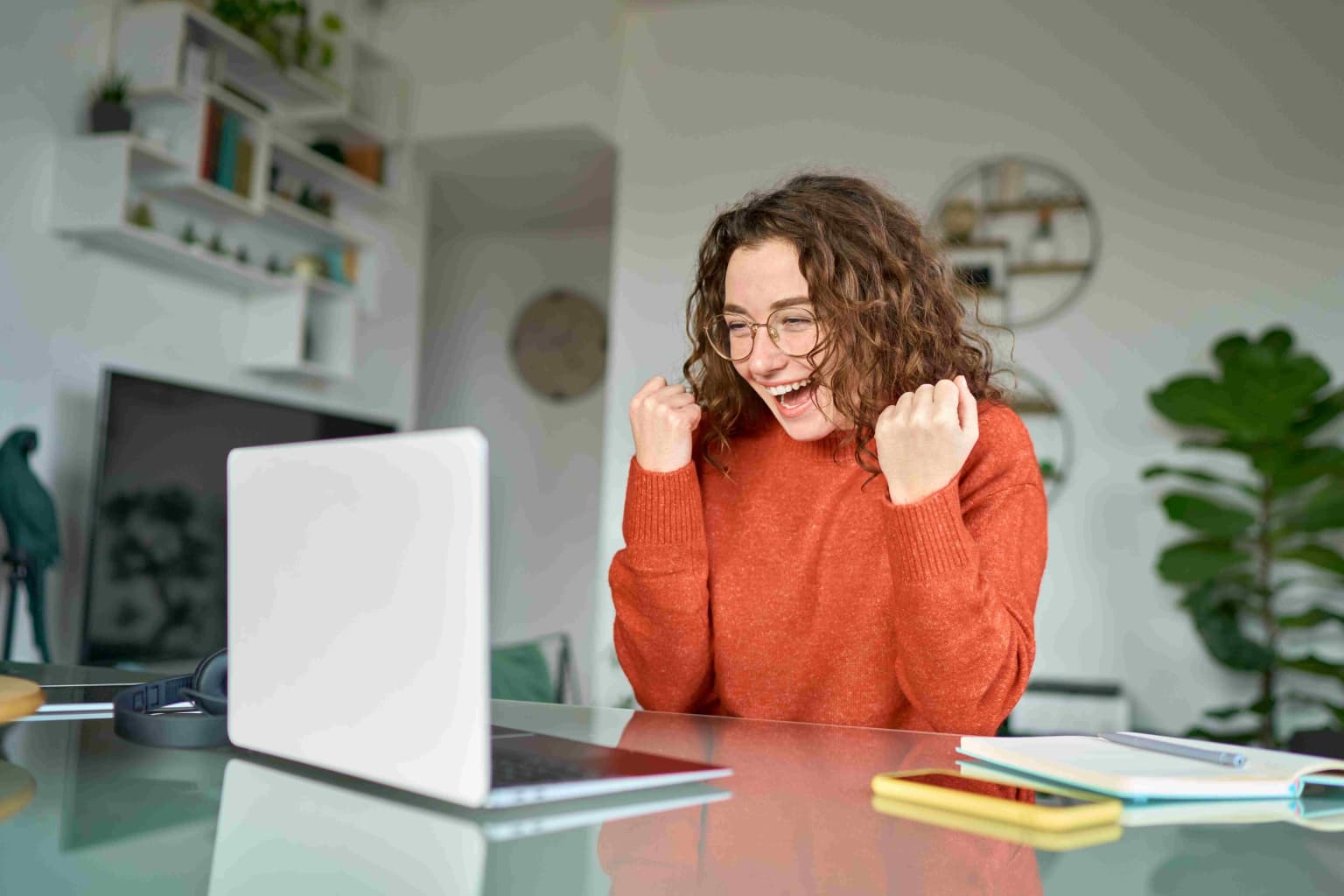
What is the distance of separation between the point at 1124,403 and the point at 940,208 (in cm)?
92

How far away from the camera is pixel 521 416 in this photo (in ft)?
19.4

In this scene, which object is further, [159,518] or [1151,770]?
[159,518]

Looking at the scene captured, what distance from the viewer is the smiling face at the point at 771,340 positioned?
1327mm

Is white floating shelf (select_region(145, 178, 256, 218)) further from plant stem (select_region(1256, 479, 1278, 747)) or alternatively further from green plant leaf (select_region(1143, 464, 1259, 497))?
plant stem (select_region(1256, 479, 1278, 747))

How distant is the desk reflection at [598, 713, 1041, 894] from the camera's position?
0.50m

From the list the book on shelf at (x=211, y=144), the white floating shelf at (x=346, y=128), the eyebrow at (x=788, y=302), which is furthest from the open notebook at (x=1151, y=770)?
the white floating shelf at (x=346, y=128)

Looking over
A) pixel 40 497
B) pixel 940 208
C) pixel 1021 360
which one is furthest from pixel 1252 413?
pixel 40 497

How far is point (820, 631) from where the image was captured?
1323mm

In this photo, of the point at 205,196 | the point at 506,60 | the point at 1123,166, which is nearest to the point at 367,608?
the point at 205,196

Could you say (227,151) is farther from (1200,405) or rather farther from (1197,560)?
(1197,560)

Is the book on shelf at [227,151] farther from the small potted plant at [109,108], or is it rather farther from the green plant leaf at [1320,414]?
the green plant leaf at [1320,414]

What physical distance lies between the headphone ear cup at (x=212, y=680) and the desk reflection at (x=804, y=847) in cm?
37

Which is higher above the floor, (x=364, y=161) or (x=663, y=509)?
Answer: (x=364, y=161)

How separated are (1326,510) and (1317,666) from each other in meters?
0.45
